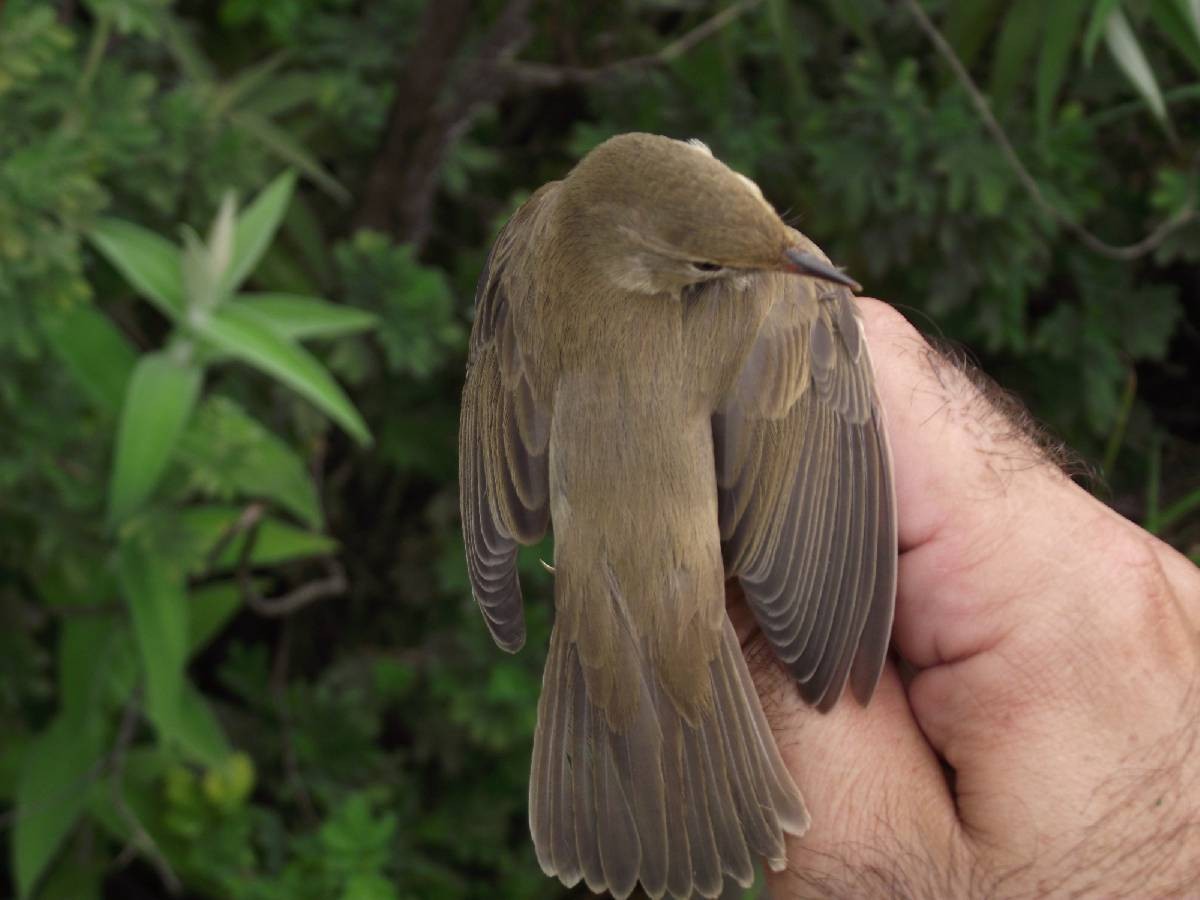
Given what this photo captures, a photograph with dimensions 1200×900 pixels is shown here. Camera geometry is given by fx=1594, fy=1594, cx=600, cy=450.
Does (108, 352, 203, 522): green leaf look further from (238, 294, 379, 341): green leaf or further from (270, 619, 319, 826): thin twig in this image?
(270, 619, 319, 826): thin twig

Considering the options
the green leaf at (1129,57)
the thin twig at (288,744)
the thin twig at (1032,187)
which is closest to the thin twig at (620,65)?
the thin twig at (1032,187)

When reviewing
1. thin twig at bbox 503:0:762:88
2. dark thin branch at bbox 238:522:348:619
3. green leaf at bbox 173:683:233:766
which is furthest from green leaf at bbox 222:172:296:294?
green leaf at bbox 173:683:233:766

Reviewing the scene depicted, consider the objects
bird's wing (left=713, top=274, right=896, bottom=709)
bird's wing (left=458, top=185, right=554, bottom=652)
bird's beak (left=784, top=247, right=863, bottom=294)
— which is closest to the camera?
bird's beak (left=784, top=247, right=863, bottom=294)

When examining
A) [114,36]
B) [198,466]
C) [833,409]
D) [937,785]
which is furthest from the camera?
[114,36]

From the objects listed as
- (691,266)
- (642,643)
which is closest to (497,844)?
(642,643)

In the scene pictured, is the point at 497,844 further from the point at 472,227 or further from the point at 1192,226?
the point at 1192,226

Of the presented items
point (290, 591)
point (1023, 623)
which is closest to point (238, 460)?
point (290, 591)

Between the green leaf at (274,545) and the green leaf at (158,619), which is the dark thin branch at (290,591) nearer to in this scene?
the green leaf at (274,545)
